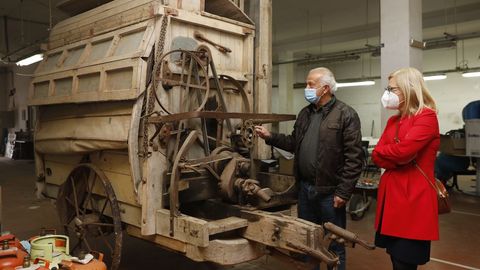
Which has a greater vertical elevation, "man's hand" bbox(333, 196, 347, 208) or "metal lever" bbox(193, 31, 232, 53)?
"metal lever" bbox(193, 31, 232, 53)

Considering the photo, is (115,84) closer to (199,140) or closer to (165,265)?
(199,140)

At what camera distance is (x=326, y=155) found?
2938 mm

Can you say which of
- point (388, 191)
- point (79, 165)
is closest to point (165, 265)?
point (79, 165)

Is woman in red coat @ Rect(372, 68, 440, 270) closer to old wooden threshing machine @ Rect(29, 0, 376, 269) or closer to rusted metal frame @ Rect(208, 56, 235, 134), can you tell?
old wooden threshing machine @ Rect(29, 0, 376, 269)

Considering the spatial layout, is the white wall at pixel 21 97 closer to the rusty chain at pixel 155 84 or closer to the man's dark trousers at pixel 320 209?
the rusty chain at pixel 155 84

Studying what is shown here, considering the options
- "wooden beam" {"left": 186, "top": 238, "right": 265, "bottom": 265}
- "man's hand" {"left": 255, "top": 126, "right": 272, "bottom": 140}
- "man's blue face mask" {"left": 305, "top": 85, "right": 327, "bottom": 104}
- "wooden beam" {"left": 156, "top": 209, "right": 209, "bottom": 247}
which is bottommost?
"wooden beam" {"left": 186, "top": 238, "right": 265, "bottom": 265}

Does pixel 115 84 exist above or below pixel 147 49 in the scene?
below

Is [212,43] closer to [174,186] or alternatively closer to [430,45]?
[174,186]

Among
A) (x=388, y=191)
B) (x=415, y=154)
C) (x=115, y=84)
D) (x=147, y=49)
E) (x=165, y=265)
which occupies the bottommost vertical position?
(x=165, y=265)

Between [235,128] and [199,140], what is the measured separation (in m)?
0.38

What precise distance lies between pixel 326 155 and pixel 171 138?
3.95ft

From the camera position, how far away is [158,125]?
122 inches

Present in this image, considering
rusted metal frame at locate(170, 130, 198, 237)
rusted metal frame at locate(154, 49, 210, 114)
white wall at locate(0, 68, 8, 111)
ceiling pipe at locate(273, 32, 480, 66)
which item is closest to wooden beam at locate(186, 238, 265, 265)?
rusted metal frame at locate(170, 130, 198, 237)

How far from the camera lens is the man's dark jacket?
289 centimetres
